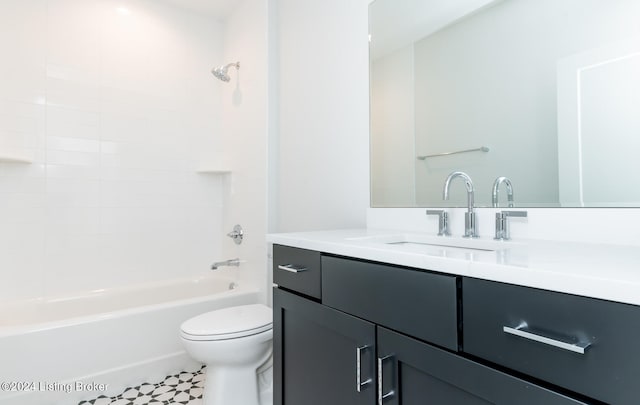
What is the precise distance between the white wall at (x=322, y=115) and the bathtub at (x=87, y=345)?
76cm

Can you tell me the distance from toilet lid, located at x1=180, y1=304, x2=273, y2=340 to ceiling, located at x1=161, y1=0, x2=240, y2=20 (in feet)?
7.34

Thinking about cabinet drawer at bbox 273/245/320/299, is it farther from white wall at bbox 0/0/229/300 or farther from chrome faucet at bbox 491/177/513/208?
white wall at bbox 0/0/229/300

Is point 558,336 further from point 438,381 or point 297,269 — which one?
point 297,269

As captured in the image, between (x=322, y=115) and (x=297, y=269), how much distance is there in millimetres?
1004

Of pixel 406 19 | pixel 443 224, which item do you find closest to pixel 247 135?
pixel 406 19

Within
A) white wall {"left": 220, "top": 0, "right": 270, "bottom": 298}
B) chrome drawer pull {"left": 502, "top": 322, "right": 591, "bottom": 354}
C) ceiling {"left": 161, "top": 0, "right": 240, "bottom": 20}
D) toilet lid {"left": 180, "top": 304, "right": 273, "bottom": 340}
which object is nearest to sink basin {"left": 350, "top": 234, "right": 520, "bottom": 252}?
chrome drawer pull {"left": 502, "top": 322, "right": 591, "bottom": 354}

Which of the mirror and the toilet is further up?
the mirror

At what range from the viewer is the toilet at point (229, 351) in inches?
55.7

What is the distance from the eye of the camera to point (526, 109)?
3.56 ft

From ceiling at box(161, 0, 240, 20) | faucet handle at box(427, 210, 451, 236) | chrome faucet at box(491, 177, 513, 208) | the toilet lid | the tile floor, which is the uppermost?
ceiling at box(161, 0, 240, 20)

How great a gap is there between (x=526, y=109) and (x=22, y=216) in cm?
270

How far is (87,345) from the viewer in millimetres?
1659

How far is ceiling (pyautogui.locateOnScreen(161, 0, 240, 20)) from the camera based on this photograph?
2.47 meters

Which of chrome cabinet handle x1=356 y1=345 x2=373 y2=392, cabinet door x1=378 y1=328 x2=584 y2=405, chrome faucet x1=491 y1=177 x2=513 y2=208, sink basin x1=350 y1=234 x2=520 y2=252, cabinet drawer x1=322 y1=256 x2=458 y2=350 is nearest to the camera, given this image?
Answer: cabinet door x1=378 y1=328 x2=584 y2=405
